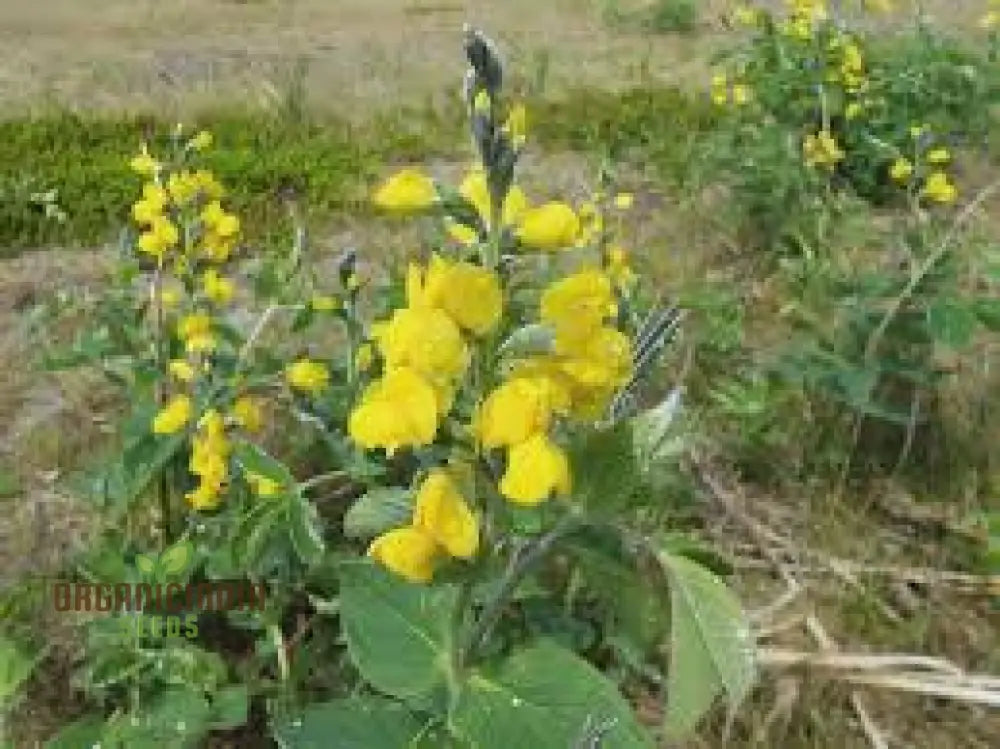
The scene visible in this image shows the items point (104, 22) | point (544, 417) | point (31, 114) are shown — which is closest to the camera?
point (544, 417)

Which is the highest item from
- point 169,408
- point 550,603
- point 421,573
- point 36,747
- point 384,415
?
point 384,415

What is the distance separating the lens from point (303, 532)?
6.32 ft

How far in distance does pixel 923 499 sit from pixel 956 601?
0.30 m

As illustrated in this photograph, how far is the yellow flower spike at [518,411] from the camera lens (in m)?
1.20

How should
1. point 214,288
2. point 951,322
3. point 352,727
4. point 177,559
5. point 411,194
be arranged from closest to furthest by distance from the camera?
point 411,194
point 352,727
point 177,559
point 214,288
point 951,322

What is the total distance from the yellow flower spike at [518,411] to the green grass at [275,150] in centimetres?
257

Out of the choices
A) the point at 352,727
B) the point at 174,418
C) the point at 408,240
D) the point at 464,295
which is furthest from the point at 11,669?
the point at 408,240

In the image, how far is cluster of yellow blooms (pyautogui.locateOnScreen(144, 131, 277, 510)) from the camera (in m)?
2.19

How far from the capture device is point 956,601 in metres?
2.49

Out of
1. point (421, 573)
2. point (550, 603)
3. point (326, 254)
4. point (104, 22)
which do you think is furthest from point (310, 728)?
point (104, 22)

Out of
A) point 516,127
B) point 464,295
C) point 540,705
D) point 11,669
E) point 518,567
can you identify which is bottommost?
point 11,669

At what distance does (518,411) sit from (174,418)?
1.09 metres

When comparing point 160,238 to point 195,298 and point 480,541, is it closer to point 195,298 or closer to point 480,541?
point 195,298

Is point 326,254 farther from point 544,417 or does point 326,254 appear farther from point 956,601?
point 544,417
